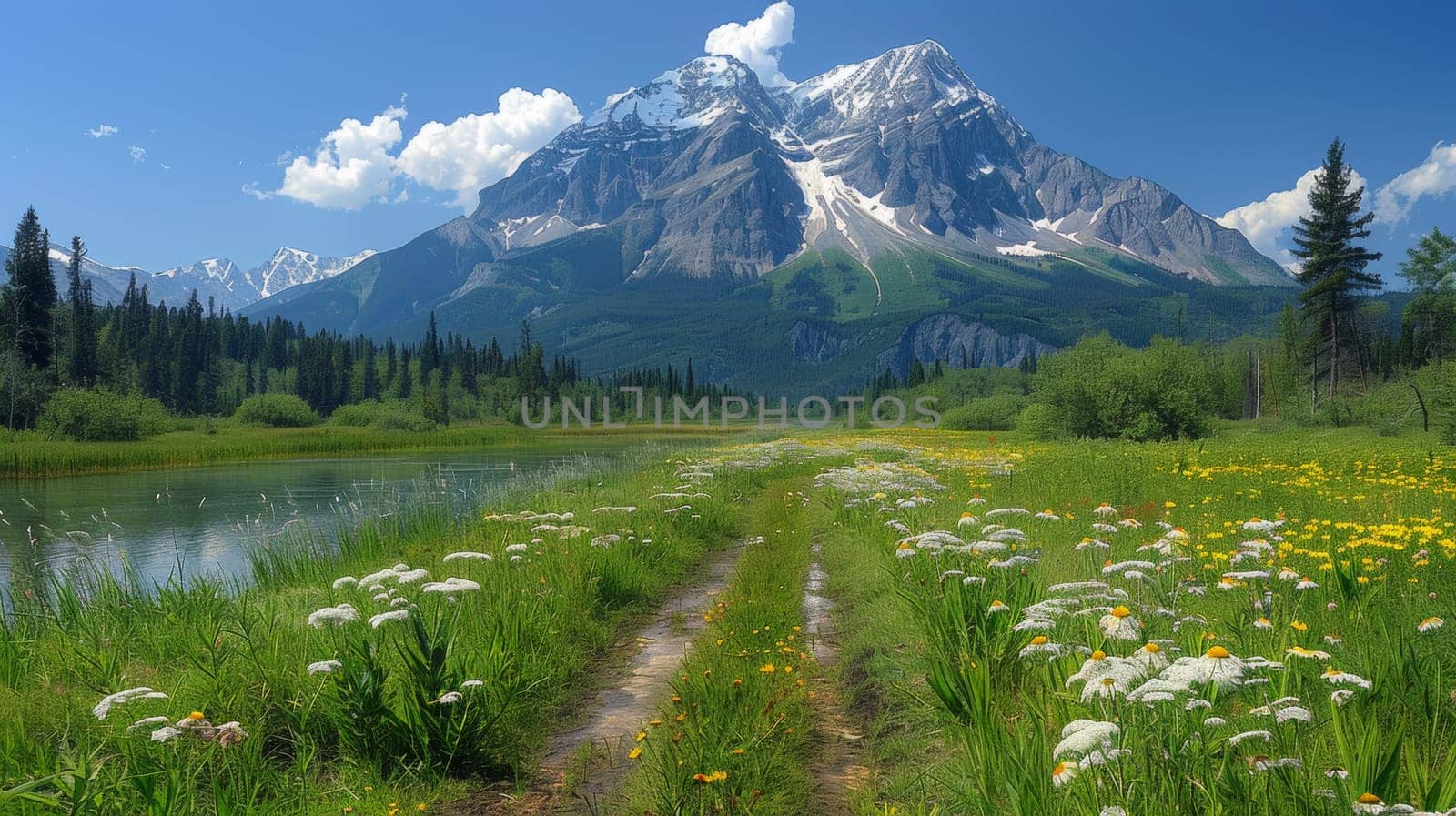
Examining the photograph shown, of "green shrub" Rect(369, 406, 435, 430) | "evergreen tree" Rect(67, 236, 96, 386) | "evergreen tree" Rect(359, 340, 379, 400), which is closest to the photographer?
"evergreen tree" Rect(67, 236, 96, 386)

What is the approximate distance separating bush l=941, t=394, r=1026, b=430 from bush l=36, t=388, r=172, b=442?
286ft

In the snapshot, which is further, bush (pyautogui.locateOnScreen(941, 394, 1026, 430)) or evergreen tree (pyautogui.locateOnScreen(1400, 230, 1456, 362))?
bush (pyautogui.locateOnScreen(941, 394, 1026, 430))

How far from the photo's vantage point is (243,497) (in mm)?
33250

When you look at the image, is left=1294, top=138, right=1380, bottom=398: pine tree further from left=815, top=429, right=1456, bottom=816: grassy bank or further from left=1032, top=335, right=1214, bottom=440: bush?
left=815, top=429, right=1456, bottom=816: grassy bank

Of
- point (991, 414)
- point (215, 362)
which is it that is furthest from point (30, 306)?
point (991, 414)

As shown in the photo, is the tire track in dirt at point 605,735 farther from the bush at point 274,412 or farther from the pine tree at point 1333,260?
the bush at point 274,412

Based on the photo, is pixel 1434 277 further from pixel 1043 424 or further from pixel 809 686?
pixel 809 686

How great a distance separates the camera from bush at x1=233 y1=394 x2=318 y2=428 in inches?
4173

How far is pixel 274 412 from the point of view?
354 feet

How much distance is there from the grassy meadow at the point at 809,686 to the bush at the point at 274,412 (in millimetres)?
110660

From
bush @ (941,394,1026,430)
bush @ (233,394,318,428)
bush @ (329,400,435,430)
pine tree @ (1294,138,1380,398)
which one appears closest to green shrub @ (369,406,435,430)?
bush @ (329,400,435,430)

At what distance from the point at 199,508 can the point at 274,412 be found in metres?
95.8

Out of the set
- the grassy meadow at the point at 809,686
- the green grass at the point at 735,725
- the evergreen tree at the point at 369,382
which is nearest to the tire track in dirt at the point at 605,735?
the grassy meadow at the point at 809,686

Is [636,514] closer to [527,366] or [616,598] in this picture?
[616,598]
